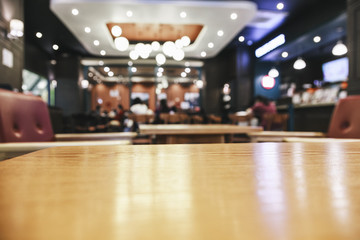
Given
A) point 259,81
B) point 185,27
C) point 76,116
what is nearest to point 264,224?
point 76,116

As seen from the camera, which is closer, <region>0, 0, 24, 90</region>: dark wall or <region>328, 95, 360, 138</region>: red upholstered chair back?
<region>328, 95, 360, 138</region>: red upholstered chair back

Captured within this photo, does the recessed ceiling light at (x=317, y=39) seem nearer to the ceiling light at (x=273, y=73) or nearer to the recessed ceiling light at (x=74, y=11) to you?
the ceiling light at (x=273, y=73)

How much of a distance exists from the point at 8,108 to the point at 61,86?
35.2 ft

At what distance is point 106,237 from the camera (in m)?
0.16

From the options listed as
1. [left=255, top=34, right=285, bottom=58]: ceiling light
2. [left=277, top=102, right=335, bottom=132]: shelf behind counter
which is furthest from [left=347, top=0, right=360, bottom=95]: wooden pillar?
[left=255, top=34, right=285, bottom=58]: ceiling light

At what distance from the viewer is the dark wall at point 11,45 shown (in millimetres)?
4719

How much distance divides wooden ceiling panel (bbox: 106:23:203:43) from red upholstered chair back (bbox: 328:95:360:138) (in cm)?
718

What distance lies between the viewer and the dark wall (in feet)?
15.5

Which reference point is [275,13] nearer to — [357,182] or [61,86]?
[357,182]

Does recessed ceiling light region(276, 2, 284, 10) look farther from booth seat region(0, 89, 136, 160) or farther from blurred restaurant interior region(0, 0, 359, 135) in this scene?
booth seat region(0, 89, 136, 160)

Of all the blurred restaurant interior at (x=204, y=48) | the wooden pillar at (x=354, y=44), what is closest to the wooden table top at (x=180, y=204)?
the wooden pillar at (x=354, y=44)

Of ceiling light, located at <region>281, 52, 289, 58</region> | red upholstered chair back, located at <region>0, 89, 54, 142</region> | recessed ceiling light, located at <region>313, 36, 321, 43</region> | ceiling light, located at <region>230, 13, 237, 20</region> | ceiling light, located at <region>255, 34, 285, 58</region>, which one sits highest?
ceiling light, located at <region>230, 13, 237, 20</region>

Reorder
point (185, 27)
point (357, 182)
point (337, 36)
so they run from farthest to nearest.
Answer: point (185, 27)
point (337, 36)
point (357, 182)

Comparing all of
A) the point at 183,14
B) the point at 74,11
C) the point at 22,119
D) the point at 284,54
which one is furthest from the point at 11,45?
the point at 284,54
